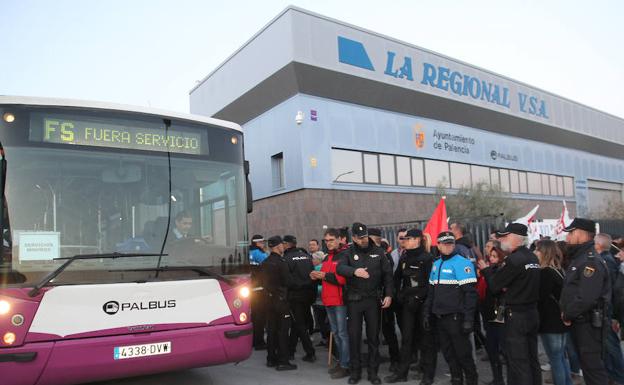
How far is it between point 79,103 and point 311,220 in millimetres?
15100

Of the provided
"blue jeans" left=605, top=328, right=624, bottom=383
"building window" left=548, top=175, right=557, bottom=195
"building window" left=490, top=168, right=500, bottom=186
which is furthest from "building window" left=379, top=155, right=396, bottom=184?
"blue jeans" left=605, top=328, right=624, bottom=383

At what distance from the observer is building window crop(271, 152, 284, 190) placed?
864 inches

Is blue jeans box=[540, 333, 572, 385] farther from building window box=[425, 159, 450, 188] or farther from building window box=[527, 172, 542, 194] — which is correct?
building window box=[527, 172, 542, 194]

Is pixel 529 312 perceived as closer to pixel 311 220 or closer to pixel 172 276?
pixel 172 276

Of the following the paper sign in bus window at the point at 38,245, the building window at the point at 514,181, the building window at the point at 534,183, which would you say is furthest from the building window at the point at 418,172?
the paper sign in bus window at the point at 38,245

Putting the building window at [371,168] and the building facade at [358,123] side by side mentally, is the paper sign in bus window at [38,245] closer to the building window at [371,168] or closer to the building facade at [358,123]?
the building facade at [358,123]

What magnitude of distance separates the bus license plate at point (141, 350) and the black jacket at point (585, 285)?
3865 mm

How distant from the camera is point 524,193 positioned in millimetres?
30047

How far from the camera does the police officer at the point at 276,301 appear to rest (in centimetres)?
725

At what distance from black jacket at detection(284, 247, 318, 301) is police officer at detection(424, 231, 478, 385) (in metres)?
2.36

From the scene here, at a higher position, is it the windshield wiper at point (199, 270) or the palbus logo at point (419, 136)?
the palbus logo at point (419, 136)

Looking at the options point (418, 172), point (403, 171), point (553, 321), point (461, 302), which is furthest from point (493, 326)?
point (418, 172)

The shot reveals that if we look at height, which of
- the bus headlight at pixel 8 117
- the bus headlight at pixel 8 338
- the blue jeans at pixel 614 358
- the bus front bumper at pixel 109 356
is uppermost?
the bus headlight at pixel 8 117

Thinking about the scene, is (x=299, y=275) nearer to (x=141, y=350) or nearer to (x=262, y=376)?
(x=262, y=376)
